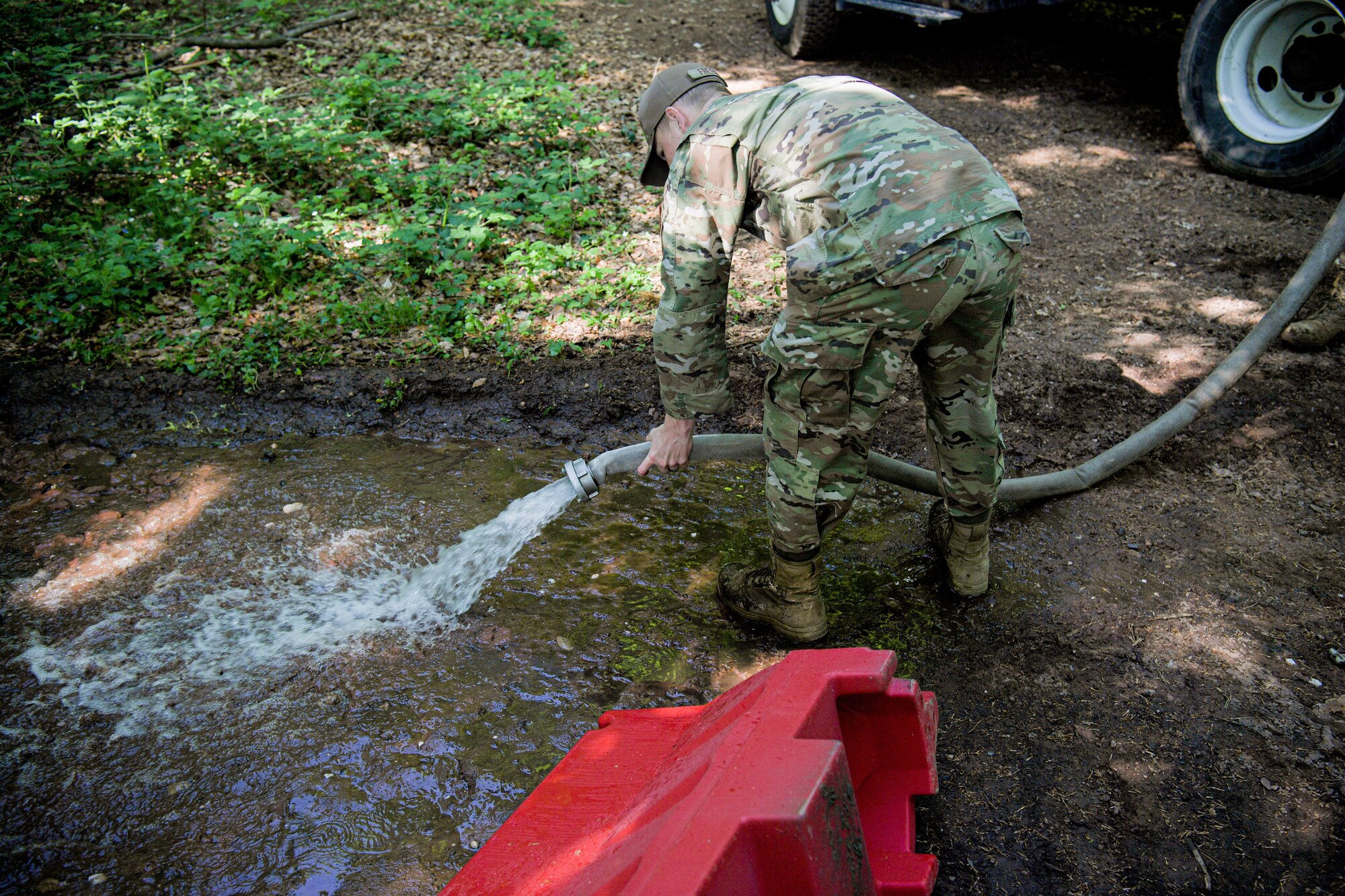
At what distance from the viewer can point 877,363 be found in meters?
2.12

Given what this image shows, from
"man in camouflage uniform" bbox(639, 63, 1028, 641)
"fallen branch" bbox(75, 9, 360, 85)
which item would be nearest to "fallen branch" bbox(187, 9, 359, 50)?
"fallen branch" bbox(75, 9, 360, 85)

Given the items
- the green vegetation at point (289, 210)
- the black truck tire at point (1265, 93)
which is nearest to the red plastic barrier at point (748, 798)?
the green vegetation at point (289, 210)

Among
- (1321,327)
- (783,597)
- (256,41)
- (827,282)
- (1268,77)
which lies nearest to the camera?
(827,282)

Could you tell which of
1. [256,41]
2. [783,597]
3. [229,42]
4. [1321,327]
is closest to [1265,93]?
[1321,327]

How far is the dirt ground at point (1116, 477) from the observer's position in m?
2.04

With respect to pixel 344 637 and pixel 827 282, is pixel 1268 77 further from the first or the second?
pixel 344 637

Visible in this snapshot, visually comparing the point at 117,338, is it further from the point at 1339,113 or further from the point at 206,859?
the point at 1339,113

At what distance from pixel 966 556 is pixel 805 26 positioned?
4841 mm

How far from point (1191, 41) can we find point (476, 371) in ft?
13.9

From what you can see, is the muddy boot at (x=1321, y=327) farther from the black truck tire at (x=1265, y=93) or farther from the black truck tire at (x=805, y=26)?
the black truck tire at (x=805, y=26)

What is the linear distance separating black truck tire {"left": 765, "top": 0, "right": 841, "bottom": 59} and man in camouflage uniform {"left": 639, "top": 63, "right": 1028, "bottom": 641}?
4.26 metres

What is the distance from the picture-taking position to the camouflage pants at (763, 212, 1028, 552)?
78.7 inches

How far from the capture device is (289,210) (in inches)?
184

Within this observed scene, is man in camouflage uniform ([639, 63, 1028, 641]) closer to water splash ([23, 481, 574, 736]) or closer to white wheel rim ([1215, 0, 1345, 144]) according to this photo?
water splash ([23, 481, 574, 736])
